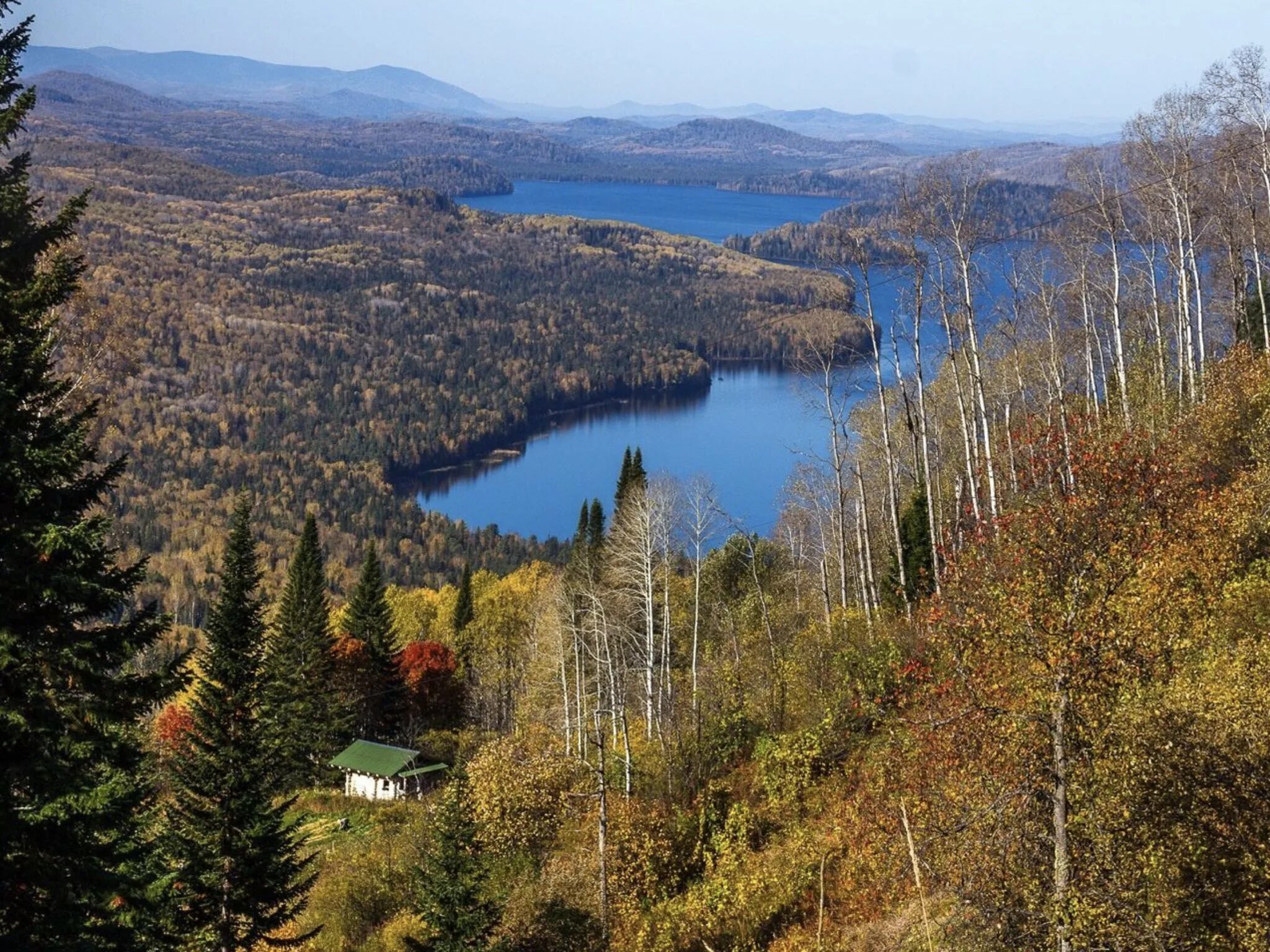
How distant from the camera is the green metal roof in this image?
93.1 ft

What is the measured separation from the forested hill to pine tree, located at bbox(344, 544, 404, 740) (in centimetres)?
3658

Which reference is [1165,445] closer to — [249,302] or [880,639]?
[880,639]

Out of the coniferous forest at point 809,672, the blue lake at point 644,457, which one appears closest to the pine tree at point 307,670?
the coniferous forest at point 809,672

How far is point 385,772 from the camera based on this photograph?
2827 centimetres

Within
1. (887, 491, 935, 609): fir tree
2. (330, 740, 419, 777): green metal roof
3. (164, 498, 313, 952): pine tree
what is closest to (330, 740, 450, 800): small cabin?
(330, 740, 419, 777): green metal roof

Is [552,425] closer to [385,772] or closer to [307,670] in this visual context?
[307,670]

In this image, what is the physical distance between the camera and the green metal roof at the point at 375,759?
28.4 m

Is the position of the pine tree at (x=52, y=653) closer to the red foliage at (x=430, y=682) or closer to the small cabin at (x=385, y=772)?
the small cabin at (x=385, y=772)

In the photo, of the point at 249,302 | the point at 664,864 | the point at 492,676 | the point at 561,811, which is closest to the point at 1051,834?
the point at 664,864

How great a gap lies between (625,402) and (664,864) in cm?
Result: 12148

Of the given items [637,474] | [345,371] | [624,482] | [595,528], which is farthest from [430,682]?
[345,371]

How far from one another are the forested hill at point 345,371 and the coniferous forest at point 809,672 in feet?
149

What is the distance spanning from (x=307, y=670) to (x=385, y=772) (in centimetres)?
Result: 379

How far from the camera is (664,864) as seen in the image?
15.4m
